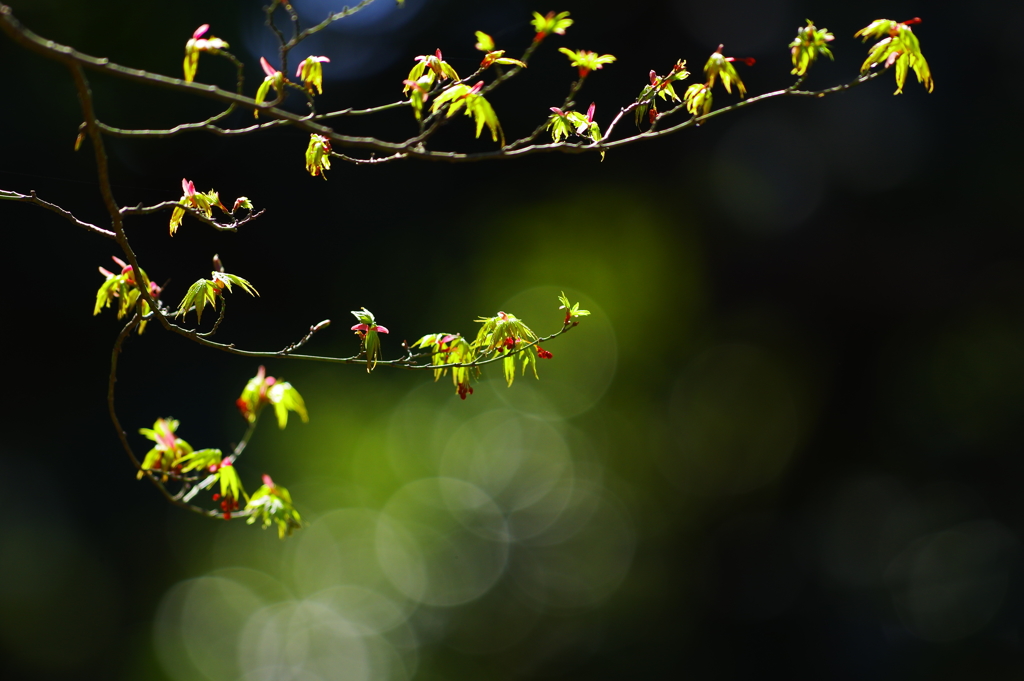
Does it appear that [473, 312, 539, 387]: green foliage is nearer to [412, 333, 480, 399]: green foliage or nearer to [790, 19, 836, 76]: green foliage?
[412, 333, 480, 399]: green foliage

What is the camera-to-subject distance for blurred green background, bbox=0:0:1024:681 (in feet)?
13.3

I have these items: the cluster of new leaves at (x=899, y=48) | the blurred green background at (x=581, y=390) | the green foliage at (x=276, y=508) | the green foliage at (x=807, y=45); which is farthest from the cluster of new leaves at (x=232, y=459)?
the blurred green background at (x=581, y=390)

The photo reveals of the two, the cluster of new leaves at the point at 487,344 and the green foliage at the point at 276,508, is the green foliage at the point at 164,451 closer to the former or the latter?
the green foliage at the point at 276,508

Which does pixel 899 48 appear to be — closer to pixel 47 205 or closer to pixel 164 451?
pixel 47 205

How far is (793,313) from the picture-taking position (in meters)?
4.59

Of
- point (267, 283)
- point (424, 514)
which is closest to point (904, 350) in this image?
point (424, 514)

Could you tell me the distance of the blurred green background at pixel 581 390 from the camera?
4.06 metres

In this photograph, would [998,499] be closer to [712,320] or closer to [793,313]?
[793,313]

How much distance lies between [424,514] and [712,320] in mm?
2172

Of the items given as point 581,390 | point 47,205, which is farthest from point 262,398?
point 581,390

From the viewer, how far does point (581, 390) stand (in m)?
4.88

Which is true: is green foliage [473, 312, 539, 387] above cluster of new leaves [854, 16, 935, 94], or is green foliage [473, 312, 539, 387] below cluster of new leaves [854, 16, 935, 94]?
below

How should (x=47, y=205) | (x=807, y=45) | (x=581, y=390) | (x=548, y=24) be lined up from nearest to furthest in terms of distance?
(x=548, y=24) < (x=47, y=205) < (x=807, y=45) < (x=581, y=390)

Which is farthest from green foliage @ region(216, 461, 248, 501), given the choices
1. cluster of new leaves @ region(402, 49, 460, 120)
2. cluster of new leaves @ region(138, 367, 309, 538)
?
cluster of new leaves @ region(402, 49, 460, 120)
